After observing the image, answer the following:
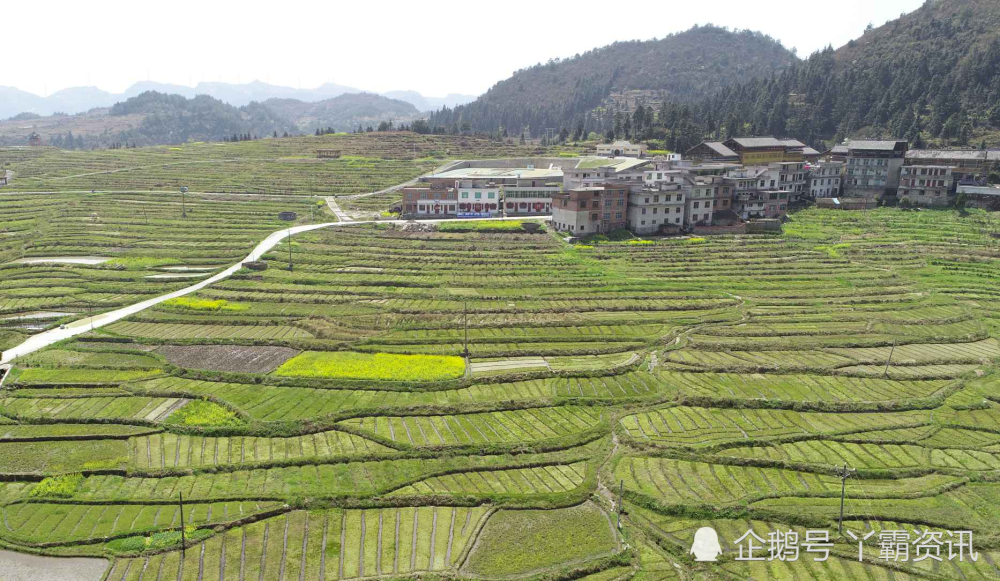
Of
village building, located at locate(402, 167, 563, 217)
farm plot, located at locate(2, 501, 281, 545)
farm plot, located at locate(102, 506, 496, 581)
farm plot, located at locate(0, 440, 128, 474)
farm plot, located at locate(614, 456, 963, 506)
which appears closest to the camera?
farm plot, located at locate(102, 506, 496, 581)

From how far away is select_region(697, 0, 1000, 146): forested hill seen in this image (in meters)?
104

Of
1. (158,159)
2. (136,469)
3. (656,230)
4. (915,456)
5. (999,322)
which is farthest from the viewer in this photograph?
(158,159)

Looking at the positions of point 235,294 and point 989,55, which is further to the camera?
point 989,55

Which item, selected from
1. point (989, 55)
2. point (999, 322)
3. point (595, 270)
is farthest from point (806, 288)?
point (989, 55)

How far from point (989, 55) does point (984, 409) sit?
104666 mm

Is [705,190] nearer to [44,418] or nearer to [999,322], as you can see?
[999,322]

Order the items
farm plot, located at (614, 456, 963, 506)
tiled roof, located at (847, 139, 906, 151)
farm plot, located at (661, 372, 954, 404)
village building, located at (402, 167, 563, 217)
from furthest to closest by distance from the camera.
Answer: tiled roof, located at (847, 139, 906, 151) → village building, located at (402, 167, 563, 217) → farm plot, located at (661, 372, 954, 404) → farm plot, located at (614, 456, 963, 506)

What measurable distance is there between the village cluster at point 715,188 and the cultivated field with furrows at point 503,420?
49.9ft

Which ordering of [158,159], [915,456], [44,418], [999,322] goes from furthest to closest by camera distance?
1. [158,159]
2. [999,322]
3. [44,418]
4. [915,456]

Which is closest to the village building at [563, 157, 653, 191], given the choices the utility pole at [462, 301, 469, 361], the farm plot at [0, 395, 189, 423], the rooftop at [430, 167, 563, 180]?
the rooftop at [430, 167, 563, 180]

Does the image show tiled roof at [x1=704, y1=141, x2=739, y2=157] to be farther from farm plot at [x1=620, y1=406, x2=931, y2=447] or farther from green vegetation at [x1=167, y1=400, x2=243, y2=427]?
green vegetation at [x1=167, y1=400, x2=243, y2=427]

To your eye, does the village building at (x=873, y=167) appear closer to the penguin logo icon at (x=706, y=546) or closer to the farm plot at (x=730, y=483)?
the farm plot at (x=730, y=483)

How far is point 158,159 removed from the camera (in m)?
117

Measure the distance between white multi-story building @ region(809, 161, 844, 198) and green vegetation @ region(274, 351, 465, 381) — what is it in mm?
68973
